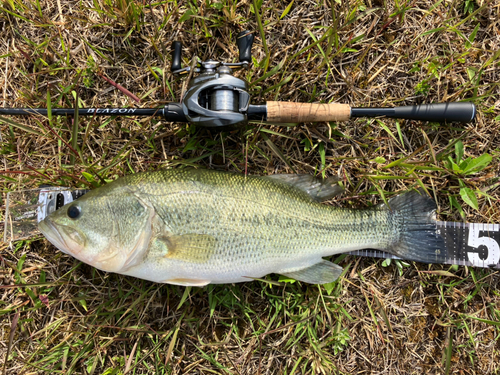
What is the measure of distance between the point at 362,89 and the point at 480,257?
184 cm

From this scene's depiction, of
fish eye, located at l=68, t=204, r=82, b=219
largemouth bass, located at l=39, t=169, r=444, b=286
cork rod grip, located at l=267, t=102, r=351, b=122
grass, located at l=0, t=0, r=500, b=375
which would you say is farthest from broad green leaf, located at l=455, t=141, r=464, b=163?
fish eye, located at l=68, t=204, r=82, b=219

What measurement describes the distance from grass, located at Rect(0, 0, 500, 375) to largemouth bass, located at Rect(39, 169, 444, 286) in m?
0.33

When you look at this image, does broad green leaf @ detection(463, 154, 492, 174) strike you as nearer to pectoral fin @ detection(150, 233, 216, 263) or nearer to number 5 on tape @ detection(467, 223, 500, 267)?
number 5 on tape @ detection(467, 223, 500, 267)

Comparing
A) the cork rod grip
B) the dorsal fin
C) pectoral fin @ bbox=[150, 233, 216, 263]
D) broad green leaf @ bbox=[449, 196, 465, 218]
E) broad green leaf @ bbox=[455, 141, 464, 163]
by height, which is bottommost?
pectoral fin @ bbox=[150, 233, 216, 263]

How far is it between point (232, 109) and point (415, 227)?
6.07ft

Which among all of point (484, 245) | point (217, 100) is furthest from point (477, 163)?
point (217, 100)

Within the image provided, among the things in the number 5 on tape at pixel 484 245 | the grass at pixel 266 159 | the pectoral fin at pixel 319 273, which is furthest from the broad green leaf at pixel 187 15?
the number 5 on tape at pixel 484 245

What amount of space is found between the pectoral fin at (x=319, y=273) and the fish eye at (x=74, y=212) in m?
1.61

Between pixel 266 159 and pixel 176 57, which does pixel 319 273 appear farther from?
pixel 176 57

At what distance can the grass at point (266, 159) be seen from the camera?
274cm

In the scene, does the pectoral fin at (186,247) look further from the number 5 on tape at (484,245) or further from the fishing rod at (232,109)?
the number 5 on tape at (484,245)

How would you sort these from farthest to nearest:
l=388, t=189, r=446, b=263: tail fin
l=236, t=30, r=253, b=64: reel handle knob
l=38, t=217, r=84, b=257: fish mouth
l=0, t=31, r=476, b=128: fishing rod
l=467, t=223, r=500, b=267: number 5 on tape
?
l=467, t=223, r=500, b=267: number 5 on tape, l=388, t=189, r=446, b=263: tail fin, l=236, t=30, r=253, b=64: reel handle knob, l=0, t=31, r=476, b=128: fishing rod, l=38, t=217, r=84, b=257: fish mouth

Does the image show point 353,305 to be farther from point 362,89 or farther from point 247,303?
point 362,89

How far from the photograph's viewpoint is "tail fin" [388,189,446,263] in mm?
2695
